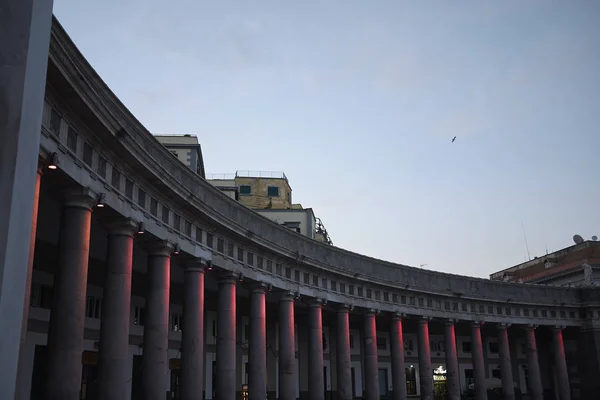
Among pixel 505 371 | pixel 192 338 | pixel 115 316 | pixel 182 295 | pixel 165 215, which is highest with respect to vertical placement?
pixel 165 215

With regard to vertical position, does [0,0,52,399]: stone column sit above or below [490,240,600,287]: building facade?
below

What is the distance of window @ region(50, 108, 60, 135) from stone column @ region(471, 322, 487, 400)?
189 feet

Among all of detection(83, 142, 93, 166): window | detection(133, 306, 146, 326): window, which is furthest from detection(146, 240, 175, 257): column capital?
detection(133, 306, 146, 326): window

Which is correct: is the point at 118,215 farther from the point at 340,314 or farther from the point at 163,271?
the point at 340,314

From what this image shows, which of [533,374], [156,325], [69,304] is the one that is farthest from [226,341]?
[533,374]

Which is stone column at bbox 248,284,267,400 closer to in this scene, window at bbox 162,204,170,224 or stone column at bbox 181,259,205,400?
stone column at bbox 181,259,205,400

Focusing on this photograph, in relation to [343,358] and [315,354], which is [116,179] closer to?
[315,354]

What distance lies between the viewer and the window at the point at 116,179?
26.2 m

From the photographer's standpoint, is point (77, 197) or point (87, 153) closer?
point (77, 197)

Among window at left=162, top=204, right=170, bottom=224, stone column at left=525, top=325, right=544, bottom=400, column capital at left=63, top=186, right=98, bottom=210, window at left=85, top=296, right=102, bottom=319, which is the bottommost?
stone column at left=525, top=325, right=544, bottom=400

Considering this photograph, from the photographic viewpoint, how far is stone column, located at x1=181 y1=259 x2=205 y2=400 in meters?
34.2

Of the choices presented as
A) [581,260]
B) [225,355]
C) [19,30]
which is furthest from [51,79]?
[581,260]

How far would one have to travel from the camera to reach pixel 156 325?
99.6 ft

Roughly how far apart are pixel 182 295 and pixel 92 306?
351 inches
